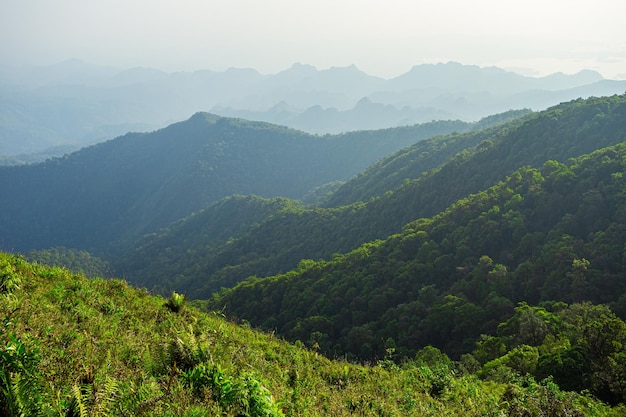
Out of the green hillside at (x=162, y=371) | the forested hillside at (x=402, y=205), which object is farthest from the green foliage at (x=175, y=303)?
the forested hillside at (x=402, y=205)

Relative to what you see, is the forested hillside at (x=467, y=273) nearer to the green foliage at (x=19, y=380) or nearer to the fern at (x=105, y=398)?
the fern at (x=105, y=398)

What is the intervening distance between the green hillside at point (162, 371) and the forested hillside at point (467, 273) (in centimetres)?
2802

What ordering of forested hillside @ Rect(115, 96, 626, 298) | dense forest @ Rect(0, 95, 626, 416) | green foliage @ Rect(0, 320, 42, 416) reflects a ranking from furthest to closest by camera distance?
forested hillside @ Rect(115, 96, 626, 298), dense forest @ Rect(0, 95, 626, 416), green foliage @ Rect(0, 320, 42, 416)

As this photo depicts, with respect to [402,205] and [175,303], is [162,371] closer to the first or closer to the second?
[175,303]

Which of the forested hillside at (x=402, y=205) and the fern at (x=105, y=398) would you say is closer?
the fern at (x=105, y=398)

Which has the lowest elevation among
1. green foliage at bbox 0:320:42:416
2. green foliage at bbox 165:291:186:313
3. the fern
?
green foliage at bbox 165:291:186:313

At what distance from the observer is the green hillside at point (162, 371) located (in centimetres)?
509

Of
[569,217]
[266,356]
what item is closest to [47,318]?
[266,356]

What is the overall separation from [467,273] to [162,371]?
174ft

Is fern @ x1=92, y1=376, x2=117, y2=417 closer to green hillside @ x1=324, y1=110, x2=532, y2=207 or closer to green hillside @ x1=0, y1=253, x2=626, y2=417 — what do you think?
green hillside @ x1=0, y1=253, x2=626, y2=417

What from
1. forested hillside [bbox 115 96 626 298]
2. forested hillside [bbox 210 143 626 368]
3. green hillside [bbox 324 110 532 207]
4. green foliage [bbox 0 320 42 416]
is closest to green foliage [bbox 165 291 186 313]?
green foliage [bbox 0 320 42 416]

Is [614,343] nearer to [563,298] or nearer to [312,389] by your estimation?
[312,389]

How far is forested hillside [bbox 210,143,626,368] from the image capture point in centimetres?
4362

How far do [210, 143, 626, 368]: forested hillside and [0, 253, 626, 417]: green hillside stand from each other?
91.9 feet
